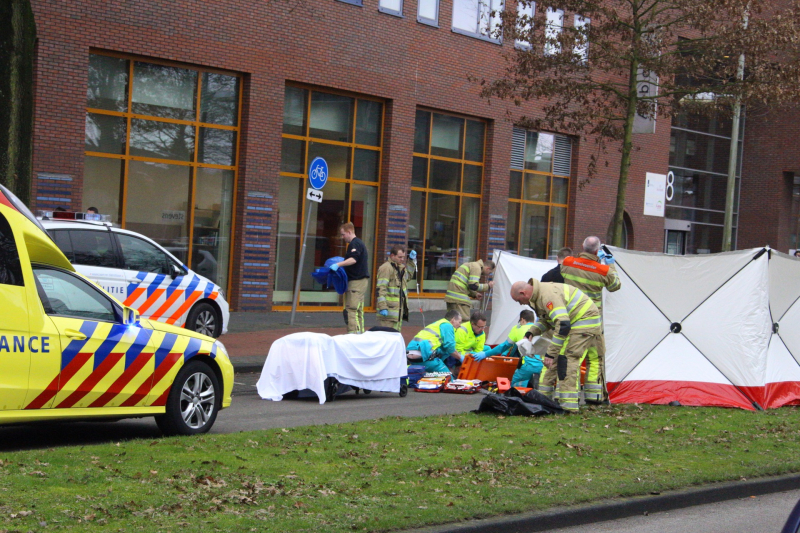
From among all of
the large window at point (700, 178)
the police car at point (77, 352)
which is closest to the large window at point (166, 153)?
the police car at point (77, 352)

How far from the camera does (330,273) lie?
49.4 feet

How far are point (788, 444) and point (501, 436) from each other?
9.57 feet

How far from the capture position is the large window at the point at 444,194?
961 inches

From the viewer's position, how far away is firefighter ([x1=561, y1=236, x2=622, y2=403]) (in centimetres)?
1147

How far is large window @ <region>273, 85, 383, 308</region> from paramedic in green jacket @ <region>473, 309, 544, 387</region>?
27.9 ft

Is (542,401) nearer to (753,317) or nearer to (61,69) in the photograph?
(753,317)

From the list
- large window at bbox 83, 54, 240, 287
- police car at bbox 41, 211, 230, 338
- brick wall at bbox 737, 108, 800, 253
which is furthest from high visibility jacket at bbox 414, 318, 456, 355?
brick wall at bbox 737, 108, 800, 253

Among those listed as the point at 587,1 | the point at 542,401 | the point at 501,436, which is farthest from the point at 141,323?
the point at 587,1

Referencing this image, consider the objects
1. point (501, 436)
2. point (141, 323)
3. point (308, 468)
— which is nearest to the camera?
point (308, 468)

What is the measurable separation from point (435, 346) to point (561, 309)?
3.06 m

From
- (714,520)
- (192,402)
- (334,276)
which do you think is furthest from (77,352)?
(334,276)

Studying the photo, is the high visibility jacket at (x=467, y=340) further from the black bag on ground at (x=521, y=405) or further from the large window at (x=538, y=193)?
the large window at (x=538, y=193)

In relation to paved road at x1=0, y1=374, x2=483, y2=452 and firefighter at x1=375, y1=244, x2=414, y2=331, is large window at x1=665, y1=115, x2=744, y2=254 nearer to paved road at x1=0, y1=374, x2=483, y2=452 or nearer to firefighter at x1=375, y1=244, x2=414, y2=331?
firefighter at x1=375, y1=244, x2=414, y2=331

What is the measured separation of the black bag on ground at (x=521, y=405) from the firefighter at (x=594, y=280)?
1052 millimetres
